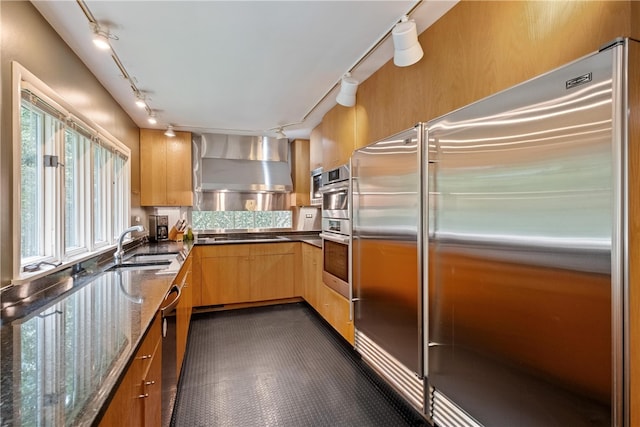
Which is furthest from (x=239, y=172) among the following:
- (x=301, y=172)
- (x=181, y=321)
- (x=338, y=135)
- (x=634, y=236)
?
(x=634, y=236)

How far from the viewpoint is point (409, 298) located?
173 cm

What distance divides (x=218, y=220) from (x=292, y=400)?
3.11m

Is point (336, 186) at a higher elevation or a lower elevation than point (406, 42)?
lower

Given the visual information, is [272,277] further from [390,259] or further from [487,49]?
[487,49]

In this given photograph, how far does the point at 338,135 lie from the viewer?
2912 mm

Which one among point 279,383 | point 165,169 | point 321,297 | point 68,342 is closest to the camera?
point 68,342

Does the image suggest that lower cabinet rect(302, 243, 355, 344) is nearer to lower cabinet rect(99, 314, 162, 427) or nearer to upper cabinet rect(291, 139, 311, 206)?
upper cabinet rect(291, 139, 311, 206)

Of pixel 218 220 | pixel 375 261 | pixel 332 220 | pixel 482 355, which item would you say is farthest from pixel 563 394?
pixel 218 220

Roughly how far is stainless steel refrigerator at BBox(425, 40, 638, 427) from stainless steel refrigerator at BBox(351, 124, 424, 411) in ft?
0.56

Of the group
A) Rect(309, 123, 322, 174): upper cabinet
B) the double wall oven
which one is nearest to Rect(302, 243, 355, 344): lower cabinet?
the double wall oven

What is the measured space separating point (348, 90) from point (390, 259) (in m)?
1.33

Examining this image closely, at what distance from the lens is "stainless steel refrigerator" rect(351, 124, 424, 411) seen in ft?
5.46

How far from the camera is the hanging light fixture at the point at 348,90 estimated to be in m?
2.27

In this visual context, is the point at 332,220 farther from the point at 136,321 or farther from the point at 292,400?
the point at 136,321
